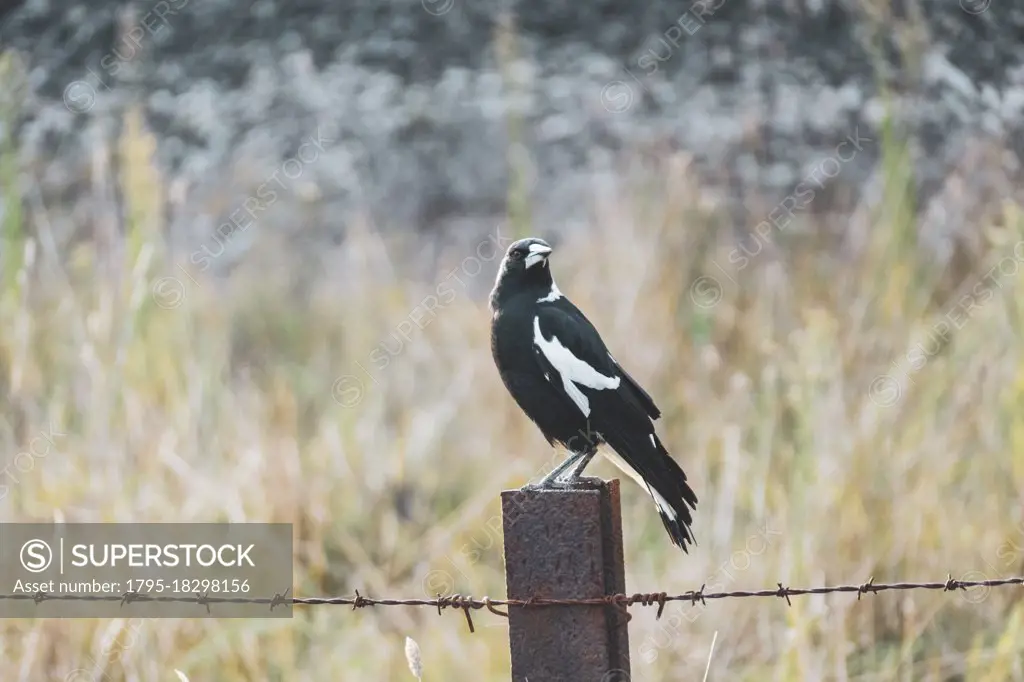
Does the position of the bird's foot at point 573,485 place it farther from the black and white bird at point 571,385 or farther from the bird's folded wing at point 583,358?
the bird's folded wing at point 583,358

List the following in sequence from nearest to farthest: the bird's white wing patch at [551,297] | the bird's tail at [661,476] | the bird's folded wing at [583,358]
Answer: the bird's tail at [661,476]
the bird's folded wing at [583,358]
the bird's white wing patch at [551,297]

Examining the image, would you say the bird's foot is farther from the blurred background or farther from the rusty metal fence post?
the blurred background

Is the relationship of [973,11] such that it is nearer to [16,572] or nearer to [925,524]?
[925,524]

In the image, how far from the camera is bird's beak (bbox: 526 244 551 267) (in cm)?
279

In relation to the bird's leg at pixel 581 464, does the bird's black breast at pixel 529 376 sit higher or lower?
higher

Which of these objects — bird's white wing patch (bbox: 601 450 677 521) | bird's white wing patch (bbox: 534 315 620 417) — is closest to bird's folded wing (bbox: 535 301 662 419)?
bird's white wing patch (bbox: 534 315 620 417)

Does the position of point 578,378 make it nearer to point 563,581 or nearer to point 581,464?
point 581,464

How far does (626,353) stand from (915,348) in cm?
101

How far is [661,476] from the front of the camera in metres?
2.43

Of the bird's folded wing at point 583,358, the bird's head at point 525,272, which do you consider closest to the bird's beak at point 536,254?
the bird's head at point 525,272

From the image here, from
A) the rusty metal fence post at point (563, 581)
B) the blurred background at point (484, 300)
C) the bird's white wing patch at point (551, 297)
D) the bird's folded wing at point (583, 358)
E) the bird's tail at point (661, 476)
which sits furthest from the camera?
the blurred background at point (484, 300)

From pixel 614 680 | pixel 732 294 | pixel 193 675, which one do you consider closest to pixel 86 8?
pixel 732 294

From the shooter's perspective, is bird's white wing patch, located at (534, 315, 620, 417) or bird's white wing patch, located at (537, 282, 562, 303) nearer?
bird's white wing patch, located at (534, 315, 620, 417)

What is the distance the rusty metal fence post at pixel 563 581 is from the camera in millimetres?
1896
